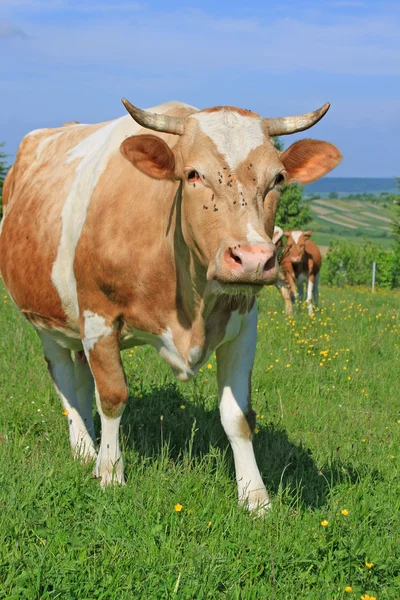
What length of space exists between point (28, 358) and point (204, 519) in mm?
A: 3852

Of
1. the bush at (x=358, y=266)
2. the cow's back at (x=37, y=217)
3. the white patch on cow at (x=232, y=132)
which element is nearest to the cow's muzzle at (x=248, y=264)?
the white patch on cow at (x=232, y=132)

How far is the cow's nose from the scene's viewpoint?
3.34m

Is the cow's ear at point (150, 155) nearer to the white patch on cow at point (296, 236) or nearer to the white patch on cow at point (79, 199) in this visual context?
the white patch on cow at point (79, 199)

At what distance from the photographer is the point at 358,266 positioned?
8612cm

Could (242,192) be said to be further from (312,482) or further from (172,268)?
(312,482)

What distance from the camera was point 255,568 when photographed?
11.6ft

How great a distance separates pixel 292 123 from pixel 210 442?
214 cm

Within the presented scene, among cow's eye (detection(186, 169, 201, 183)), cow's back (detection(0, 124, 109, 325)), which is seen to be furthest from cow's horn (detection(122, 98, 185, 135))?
cow's back (detection(0, 124, 109, 325))

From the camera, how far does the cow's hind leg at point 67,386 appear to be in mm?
5414

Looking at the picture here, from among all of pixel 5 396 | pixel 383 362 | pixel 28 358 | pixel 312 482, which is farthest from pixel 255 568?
pixel 383 362

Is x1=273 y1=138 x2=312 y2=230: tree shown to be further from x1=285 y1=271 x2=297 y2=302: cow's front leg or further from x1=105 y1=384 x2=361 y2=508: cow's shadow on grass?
x1=105 y1=384 x2=361 y2=508: cow's shadow on grass

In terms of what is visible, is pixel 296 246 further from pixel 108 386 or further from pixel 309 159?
pixel 309 159

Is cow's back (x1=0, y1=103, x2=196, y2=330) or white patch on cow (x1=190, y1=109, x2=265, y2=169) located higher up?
white patch on cow (x1=190, y1=109, x2=265, y2=169)

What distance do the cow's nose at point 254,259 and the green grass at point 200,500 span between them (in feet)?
4.30
